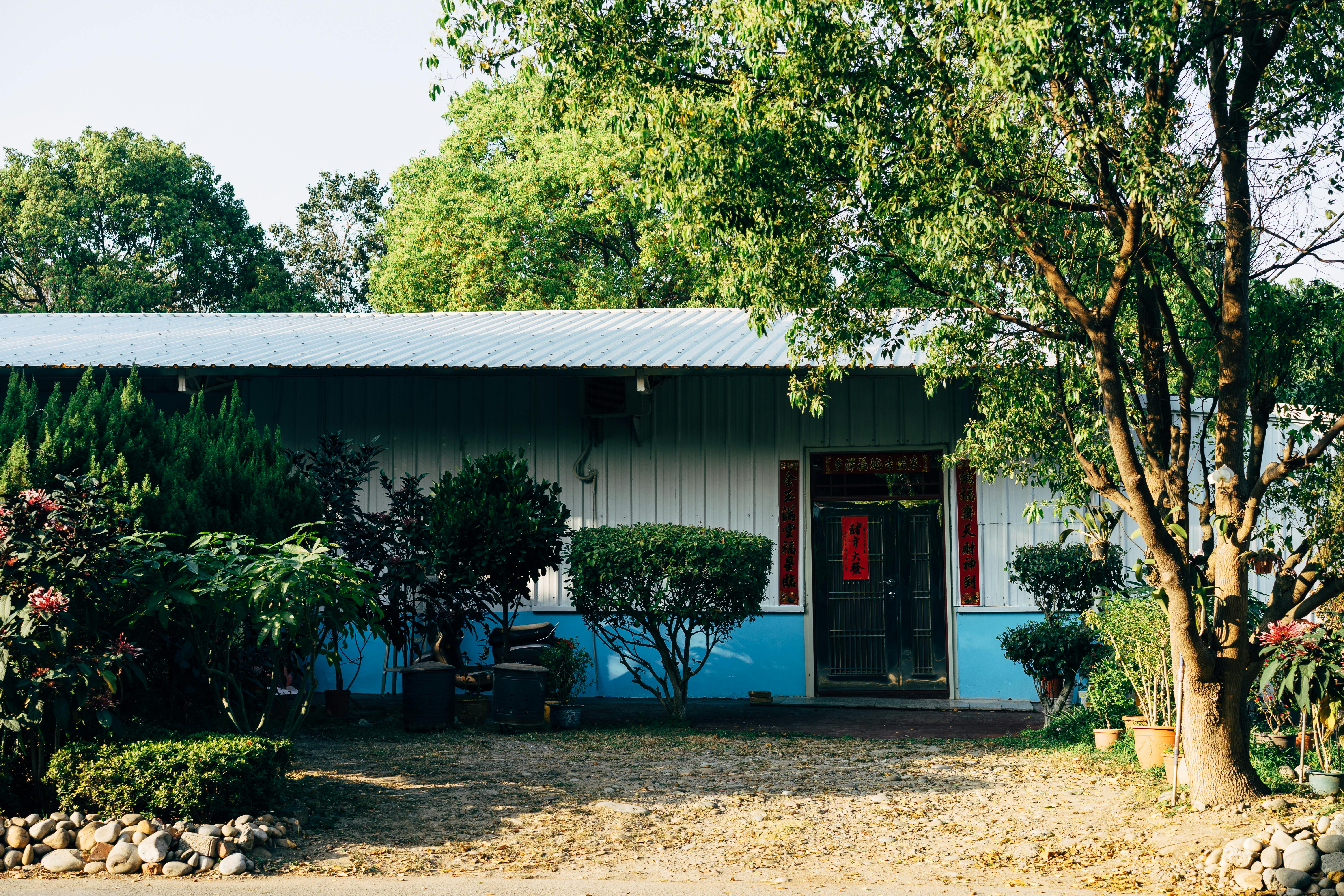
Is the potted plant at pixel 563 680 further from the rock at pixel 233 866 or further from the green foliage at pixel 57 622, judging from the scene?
the rock at pixel 233 866

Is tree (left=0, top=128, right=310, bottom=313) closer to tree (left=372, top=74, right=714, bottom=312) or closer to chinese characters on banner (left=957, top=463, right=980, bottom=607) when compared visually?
tree (left=372, top=74, right=714, bottom=312)

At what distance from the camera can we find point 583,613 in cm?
944

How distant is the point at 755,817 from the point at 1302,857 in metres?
2.74

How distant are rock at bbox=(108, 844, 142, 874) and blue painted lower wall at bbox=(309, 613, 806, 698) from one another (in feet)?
19.2

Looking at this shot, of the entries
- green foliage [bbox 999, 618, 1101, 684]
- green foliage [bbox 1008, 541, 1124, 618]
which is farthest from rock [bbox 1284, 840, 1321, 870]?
green foliage [bbox 1008, 541, 1124, 618]

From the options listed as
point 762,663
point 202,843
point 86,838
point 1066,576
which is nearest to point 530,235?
point 762,663

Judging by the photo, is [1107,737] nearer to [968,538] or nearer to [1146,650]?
[1146,650]

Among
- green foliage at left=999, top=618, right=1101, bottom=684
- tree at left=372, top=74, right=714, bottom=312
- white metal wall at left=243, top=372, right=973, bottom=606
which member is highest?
tree at left=372, top=74, right=714, bottom=312

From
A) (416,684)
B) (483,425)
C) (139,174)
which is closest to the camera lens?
(416,684)

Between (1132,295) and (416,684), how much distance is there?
6.23 m

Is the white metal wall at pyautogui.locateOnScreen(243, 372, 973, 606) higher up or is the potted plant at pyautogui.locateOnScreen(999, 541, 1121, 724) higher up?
the white metal wall at pyautogui.locateOnScreen(243, 372, 973, 606)

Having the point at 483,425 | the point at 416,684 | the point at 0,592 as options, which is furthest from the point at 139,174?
the point at 0,592

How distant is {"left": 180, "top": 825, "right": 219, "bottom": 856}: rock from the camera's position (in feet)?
17.7

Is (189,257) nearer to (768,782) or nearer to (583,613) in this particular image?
(583,613)
